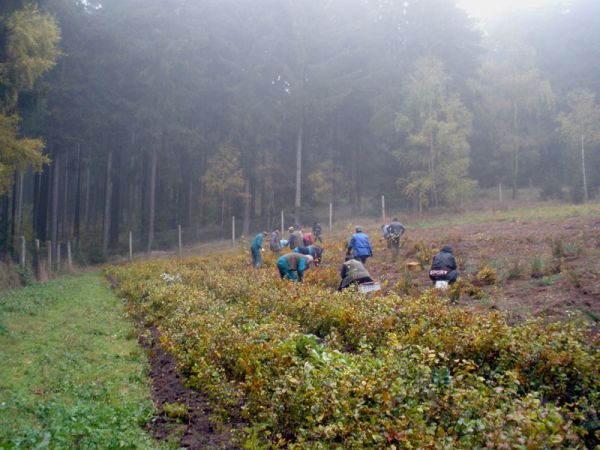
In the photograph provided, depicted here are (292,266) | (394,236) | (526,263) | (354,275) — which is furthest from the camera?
(394,236)

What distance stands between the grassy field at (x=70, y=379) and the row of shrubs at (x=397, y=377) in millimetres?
794

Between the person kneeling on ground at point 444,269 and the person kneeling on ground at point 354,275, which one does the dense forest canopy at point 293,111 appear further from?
the person kneeling on ground at point 354,275

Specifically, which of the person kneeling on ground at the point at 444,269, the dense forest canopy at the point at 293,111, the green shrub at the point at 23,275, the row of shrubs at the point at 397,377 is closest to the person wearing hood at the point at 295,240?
the person kneeling on ground at the point at 444,269

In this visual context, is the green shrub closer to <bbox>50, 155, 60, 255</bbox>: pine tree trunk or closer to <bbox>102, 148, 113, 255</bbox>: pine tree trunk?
<bbox>50, 155, 60, 255</bbox>: pine tree trunk

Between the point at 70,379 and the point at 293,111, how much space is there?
1414 inches

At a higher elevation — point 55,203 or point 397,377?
point 55,203

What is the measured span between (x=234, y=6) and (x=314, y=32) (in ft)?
22.0

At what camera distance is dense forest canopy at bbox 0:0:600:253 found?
3728 cm

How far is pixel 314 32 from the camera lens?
4181 centimetres

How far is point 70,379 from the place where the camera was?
23.6 ft

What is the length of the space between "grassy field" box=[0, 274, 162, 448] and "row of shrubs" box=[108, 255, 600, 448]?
79cm

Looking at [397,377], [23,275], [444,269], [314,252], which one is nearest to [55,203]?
[23,275]

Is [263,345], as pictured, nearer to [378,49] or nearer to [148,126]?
[148,126]

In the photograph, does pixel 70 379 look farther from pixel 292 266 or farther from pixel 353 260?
pixel 292 266
